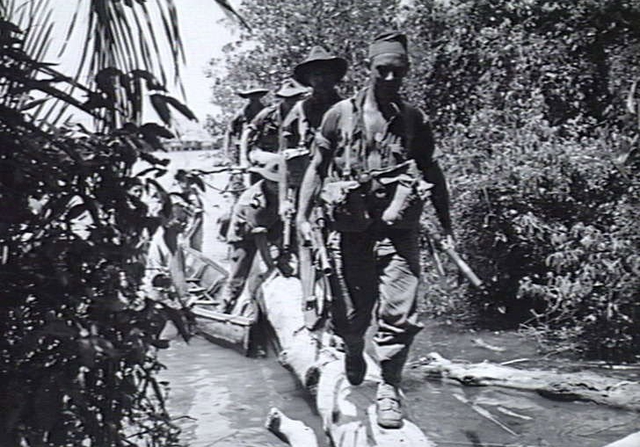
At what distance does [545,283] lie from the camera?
29.2 feet

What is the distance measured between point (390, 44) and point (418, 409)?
2.80 meters

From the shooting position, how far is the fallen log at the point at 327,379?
420 centimetres

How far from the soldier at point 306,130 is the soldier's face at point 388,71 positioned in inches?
75.9

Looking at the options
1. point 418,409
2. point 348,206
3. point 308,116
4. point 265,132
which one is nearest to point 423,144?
point 348,206

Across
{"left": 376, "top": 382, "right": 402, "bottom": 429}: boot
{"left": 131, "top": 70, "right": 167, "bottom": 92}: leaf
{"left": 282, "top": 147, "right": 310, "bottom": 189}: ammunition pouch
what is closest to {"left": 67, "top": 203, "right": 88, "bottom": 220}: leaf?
{"left": 131, "top": 70, "right": 167, "bottom": 92}: leaf

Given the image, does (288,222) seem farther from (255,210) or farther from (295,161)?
Answer: (255,210)

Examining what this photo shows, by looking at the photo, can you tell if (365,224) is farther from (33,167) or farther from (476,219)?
(476,219)

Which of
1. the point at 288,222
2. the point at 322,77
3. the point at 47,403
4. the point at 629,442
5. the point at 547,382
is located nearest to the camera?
the point at 47,403

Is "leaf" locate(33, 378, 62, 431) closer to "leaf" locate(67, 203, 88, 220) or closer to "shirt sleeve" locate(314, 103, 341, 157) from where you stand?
"leaf" locate(67, 203, 88, 220)

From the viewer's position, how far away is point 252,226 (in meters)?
8.06

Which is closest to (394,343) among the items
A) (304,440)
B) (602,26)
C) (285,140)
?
(304,440)

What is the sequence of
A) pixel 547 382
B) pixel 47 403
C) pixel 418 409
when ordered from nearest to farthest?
pixel 47 403 < pixel 418 409 < pixel 547 382

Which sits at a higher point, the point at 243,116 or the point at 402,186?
the point at 243,116

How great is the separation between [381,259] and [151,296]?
2120 mm
